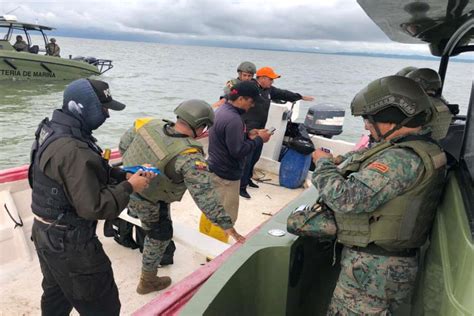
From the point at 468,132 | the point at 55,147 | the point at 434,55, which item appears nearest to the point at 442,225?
the point at 468,132

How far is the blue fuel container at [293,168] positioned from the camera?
514cm

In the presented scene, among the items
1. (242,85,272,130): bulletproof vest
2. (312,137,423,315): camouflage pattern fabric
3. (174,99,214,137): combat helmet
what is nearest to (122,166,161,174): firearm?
(174,99,214,137): combat helmet

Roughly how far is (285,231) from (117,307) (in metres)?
1.08

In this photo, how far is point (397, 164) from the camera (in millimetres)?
1486

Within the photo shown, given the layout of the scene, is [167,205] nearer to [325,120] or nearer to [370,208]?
[370,208]

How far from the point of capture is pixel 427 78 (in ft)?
8.84

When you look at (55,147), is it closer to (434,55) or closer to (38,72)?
(434,55)

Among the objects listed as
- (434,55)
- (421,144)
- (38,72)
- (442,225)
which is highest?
(434,55)

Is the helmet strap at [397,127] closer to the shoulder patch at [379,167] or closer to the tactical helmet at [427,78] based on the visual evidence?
the shoulder patch at [379,167]

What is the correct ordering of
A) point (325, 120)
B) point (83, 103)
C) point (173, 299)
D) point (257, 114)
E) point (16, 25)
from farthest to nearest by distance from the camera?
point (16, 25) < point (325, 120) < point (257, 114) < point (83, 103) < point (173, 299)

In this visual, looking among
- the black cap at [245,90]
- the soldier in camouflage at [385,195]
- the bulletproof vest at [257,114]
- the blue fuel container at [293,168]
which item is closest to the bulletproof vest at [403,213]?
the soldier in camouflage at [385,195]

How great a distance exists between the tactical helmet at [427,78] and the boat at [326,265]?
0.24 m

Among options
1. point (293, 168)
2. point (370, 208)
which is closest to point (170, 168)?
point (370, 208)

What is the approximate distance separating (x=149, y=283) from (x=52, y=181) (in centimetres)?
140
